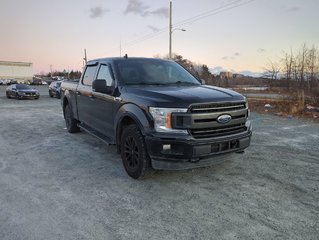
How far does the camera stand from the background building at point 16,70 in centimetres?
8606

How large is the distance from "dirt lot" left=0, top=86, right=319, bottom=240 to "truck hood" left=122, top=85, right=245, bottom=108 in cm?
102

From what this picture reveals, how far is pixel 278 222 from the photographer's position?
3.48 m

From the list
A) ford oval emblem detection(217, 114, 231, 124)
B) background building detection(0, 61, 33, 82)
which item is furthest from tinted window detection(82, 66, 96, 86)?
background building detection(0, 61, 33, 82)

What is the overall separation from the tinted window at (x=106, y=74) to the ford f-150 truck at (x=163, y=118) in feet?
0.07

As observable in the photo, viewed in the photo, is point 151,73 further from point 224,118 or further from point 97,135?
point 224,118

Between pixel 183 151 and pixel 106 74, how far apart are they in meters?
2.55

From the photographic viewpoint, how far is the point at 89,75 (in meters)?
6.97

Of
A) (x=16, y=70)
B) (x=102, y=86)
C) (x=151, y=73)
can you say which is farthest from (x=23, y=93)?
(x=16, y=70)

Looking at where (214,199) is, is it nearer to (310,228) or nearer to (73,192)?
(310,228)

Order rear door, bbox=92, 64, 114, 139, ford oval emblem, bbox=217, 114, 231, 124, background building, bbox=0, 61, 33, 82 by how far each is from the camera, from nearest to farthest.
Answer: ford oval emblem, bbox=217, 114, 231, 124
rear door, bbox=92, 64, 114, 139
background building, bbox=0, 61, 33, 82

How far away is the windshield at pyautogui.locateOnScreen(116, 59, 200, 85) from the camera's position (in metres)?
5.47

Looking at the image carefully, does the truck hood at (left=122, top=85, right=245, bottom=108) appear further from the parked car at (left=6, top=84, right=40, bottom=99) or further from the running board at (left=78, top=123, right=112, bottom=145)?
the parked car at (left=6, top=84, right=40, bottom=99)

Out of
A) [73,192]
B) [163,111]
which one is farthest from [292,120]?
[73,192]

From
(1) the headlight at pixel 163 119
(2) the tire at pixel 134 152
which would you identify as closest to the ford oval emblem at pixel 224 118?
(1) the headlight at pixel 163 119
